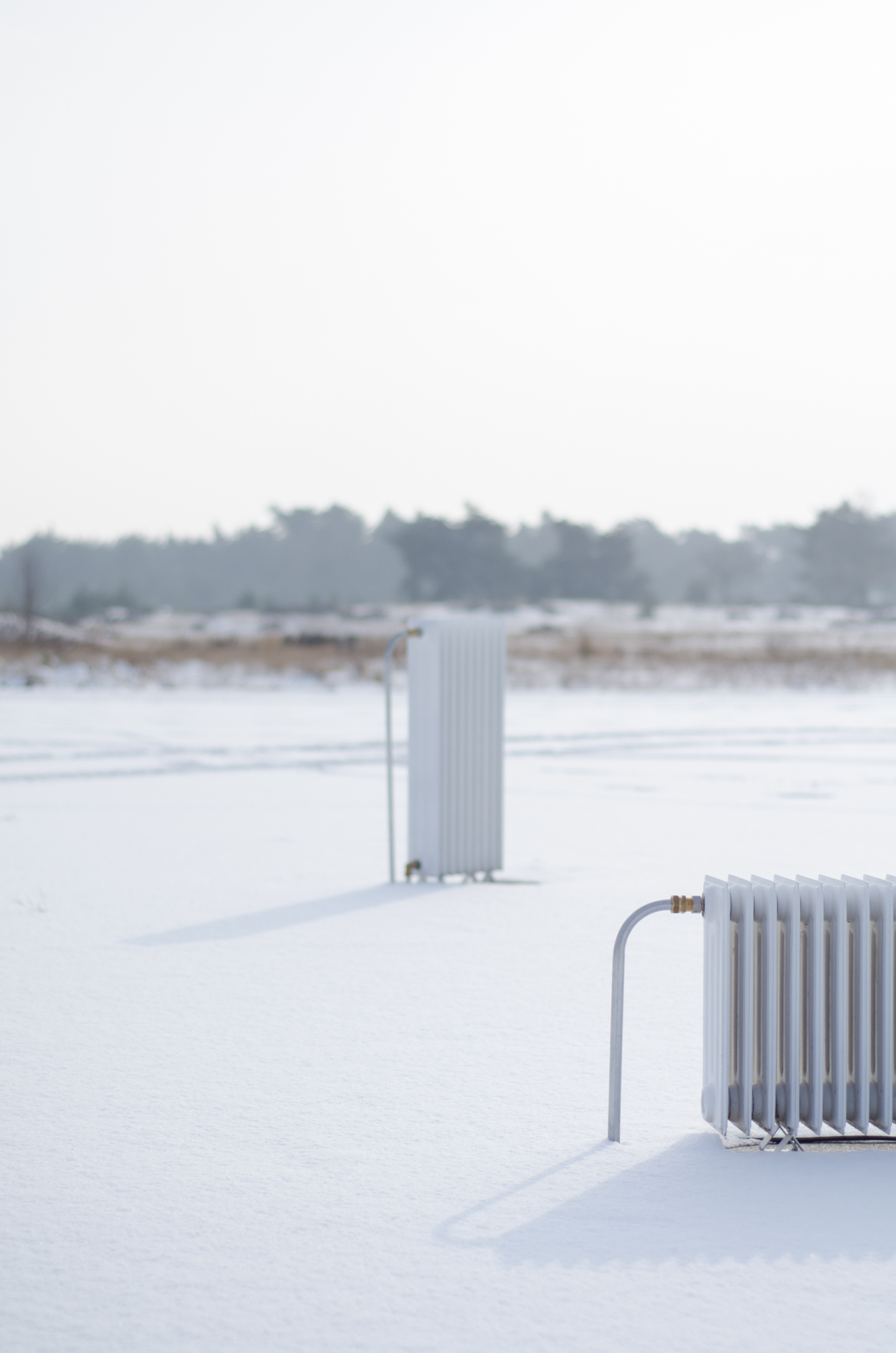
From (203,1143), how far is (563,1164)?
1087 millimetres

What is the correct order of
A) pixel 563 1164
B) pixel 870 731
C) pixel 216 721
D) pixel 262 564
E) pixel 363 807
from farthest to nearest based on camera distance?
pixel 262 564 < pixel 216 721 < pixel 870 731 < pixel 363 807 < pixel 563 1164

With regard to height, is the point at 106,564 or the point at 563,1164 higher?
the point at 106,564

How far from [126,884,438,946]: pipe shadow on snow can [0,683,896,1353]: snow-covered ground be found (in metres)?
0.04

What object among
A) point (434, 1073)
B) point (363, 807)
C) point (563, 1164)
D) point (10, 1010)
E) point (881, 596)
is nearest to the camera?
A: point (563, 1164)

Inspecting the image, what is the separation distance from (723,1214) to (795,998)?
2.08 feet

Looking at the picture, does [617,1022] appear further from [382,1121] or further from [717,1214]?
[382,1121]

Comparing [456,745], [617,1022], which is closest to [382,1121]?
[617,1022]

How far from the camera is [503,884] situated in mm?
8688

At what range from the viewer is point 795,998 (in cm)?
379

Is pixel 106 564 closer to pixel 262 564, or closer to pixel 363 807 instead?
pixel 262 564

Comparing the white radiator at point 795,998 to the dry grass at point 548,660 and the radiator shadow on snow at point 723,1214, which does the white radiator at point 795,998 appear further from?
the dry grass at point 548,660

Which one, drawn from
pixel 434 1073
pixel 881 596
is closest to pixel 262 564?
pixel 881 596

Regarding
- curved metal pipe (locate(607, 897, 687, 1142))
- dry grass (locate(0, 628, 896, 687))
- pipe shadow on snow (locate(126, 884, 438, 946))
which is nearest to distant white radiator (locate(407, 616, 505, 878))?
pipe shadow on snow (locate(126, 884, 438, 946))

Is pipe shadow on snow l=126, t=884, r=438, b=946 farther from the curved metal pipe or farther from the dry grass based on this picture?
the dry grass
